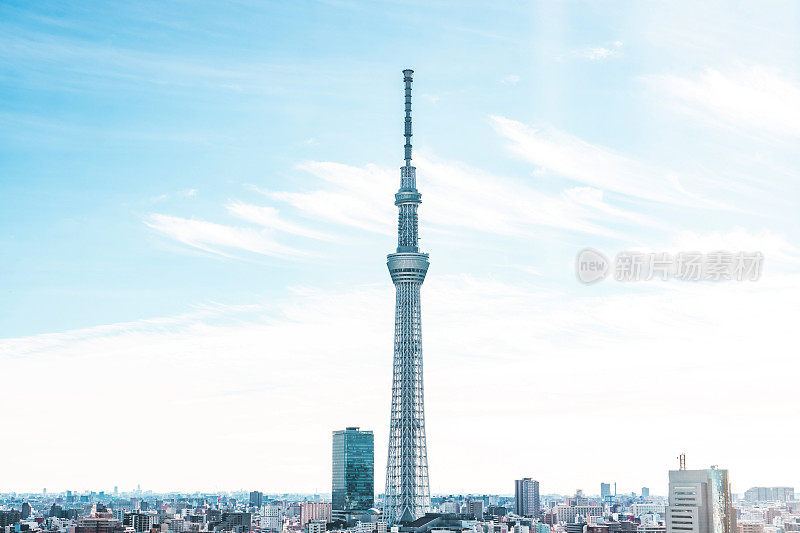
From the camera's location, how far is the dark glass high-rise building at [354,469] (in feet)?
495

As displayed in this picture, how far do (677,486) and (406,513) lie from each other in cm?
5118

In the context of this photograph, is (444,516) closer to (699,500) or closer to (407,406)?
(407,406)

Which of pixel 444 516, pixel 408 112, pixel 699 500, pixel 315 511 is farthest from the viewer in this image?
pixel 315 511

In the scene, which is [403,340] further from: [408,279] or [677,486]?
[677,486]

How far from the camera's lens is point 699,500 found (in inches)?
2434

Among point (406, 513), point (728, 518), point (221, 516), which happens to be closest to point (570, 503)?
point (221, 516)

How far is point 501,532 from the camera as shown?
354ft

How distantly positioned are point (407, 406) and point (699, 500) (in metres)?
50.2

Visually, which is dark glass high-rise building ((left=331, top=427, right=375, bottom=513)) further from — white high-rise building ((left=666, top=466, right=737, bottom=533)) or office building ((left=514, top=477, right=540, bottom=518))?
white high-rise building ((left=666, top=466, right=737, bottom=533))

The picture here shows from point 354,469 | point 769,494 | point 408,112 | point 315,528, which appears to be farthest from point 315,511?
point 769,494

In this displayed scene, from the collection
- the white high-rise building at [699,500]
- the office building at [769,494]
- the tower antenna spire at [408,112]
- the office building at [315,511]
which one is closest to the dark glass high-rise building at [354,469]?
the office building at [315,511]

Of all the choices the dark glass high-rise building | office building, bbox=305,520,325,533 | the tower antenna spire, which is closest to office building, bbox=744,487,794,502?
the dark glass high-rise building

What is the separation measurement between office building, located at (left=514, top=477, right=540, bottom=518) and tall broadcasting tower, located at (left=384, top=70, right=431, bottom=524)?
253ft

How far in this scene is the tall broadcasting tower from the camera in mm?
109125
